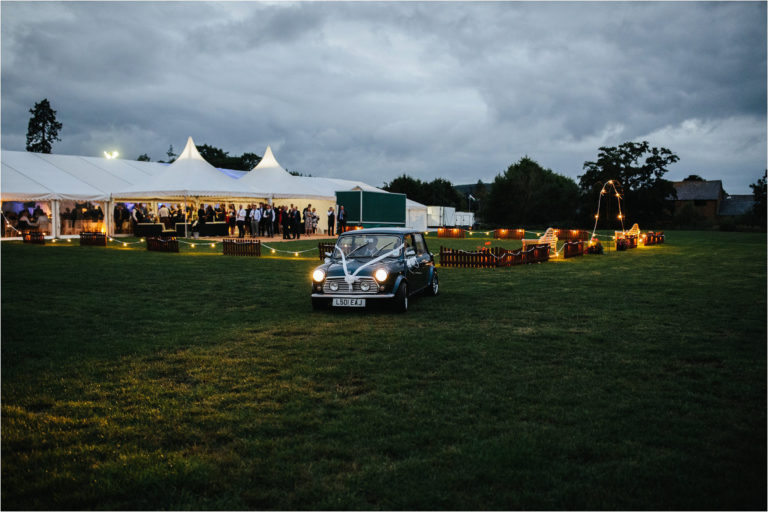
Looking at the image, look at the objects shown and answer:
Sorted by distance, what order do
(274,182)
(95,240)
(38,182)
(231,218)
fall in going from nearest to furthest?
(95,240)
(38,182)
(274,182)
(231,218)

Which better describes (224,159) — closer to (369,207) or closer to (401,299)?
(369,207)

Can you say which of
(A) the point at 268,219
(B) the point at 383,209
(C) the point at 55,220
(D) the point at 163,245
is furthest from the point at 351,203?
(C) the point at 55,220

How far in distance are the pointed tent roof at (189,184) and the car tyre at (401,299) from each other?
24.5 meters

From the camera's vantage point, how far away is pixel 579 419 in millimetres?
4625

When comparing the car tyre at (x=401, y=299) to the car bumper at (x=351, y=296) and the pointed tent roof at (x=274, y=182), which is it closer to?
the car bumper at (x=351, y=296)

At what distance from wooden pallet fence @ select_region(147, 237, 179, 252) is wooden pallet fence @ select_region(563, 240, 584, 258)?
58.9ft

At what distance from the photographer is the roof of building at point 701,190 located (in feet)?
297

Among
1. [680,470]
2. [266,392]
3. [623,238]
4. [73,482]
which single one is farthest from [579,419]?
[623,238]

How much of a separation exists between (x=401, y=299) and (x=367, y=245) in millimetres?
1609

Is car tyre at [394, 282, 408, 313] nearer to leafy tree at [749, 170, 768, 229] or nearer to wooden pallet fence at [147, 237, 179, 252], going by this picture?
wooden pallet fence at [147, 237, 179, 252]

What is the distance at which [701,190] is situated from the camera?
9225 centimetres

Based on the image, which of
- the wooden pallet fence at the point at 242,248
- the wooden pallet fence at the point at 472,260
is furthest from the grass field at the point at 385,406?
the wooden pallet fence at the point at 242,248

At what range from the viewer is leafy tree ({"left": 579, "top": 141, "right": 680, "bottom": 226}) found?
6166 centimetres

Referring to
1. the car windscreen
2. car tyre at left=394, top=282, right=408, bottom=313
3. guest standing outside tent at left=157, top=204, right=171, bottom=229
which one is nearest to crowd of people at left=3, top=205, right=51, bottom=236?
guest standing outside tent at left=157, top=204, right=171, bottom=229
